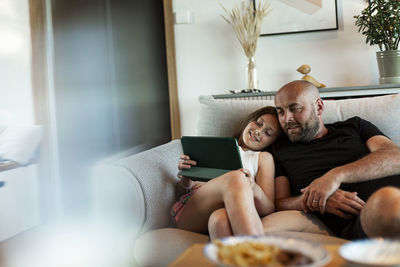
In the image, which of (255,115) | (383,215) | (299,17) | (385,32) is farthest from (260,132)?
(299,17)

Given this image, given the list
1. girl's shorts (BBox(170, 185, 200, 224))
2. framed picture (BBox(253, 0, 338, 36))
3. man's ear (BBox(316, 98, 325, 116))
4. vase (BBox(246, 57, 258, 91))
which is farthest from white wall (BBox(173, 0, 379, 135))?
girl's shorts (BBox(170, 185, 200, 224))

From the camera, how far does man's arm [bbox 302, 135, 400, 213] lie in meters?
1.56

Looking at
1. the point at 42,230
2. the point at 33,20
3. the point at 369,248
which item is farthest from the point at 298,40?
the point at 369,248

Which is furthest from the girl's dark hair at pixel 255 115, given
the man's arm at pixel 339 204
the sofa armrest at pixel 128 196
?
the sofa armrest at pixel 128 196

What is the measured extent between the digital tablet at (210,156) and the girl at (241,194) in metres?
0.03

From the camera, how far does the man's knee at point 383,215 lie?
3.67 feet

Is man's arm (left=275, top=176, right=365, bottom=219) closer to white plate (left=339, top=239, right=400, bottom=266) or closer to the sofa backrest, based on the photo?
the sofa backrest

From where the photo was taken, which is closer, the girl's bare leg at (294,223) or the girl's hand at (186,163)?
the girl's bare leg at (294,223)

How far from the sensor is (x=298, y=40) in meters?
3.57

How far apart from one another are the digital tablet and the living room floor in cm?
38

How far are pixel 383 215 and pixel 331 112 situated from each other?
3.05 feet

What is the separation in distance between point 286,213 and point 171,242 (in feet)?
1.47

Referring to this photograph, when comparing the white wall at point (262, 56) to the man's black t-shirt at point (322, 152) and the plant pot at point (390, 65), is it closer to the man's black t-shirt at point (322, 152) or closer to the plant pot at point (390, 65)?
the plant pot at point (390, 65)

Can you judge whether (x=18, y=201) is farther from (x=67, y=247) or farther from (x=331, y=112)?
(x=331, y=112)
